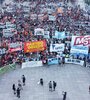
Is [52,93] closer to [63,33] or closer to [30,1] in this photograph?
[63,33]

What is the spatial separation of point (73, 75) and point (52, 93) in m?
4.22

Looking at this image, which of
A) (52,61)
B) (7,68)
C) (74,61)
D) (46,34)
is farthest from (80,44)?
(7,68)

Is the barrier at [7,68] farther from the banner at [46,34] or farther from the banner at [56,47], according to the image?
the banner at [46,34]

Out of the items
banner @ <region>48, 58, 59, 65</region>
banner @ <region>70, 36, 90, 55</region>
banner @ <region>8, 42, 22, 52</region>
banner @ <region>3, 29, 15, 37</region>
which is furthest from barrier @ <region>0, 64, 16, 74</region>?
banner @ <region>3, 29, 15, 37</region>

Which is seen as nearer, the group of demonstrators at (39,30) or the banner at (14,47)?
the banner at (14,47)

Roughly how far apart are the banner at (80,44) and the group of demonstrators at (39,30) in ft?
0.35

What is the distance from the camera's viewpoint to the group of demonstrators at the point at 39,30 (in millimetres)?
36875

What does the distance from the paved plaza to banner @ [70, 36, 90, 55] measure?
1437 millimetres

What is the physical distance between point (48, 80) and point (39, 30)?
26.9 ft

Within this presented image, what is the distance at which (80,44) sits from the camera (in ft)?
120

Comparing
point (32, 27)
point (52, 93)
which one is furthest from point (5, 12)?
point (52, 93)

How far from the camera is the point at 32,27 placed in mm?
45750

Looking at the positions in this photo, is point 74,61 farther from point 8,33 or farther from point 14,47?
point 8,33

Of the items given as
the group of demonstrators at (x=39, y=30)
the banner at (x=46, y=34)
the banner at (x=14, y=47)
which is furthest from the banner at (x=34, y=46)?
the banner at (x=46, y=34)
